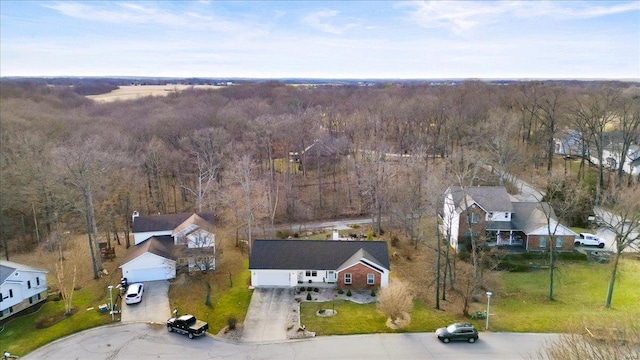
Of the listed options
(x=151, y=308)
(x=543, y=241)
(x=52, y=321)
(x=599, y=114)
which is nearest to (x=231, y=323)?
(x=151, y=308)

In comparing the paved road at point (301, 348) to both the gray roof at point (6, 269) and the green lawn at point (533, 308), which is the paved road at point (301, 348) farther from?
the gray roof at point (6, 269)

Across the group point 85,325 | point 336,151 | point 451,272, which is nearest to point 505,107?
point 336,151

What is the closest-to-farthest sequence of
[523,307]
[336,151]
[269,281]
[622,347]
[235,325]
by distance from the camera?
[622,347] < [235,325] < [523,307] < [269,281] < [336,151]

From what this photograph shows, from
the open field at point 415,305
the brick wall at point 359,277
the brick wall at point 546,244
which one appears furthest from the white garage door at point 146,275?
the brick wall at point 546,244

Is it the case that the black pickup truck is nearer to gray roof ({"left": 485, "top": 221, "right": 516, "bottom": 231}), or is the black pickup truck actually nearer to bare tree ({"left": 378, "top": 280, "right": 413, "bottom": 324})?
bare tree ({"left": 378, "top": 280, "right": 413, "bottom": 324})

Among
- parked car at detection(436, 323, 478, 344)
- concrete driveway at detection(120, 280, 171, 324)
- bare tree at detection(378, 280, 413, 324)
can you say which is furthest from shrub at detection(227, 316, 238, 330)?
parked car at detection(436, 323, 478, 344)

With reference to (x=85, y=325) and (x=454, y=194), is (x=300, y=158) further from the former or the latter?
(x=85, y=325)

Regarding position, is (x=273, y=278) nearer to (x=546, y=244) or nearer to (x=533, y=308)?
(x=533, y=308)
